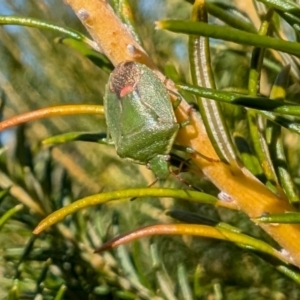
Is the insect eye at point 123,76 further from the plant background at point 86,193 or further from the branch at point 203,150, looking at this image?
the plant background at point 86,193

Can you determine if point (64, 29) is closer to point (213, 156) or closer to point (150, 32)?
point (213, 156)

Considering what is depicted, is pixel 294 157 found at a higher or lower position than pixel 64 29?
lower

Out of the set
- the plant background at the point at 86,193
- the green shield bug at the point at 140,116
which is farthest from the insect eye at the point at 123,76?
the plant background at the point at 86,193

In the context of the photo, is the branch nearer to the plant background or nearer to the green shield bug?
the green shield bug

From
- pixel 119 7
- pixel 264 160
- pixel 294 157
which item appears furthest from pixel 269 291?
pixel 119 7

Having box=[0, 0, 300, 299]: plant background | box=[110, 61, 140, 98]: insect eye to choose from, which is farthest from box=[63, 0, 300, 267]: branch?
box=[0, 0, 300, 299]: plant background

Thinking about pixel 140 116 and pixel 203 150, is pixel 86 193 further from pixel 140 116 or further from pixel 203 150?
pixel 203 150

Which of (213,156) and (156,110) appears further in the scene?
(156,110)
